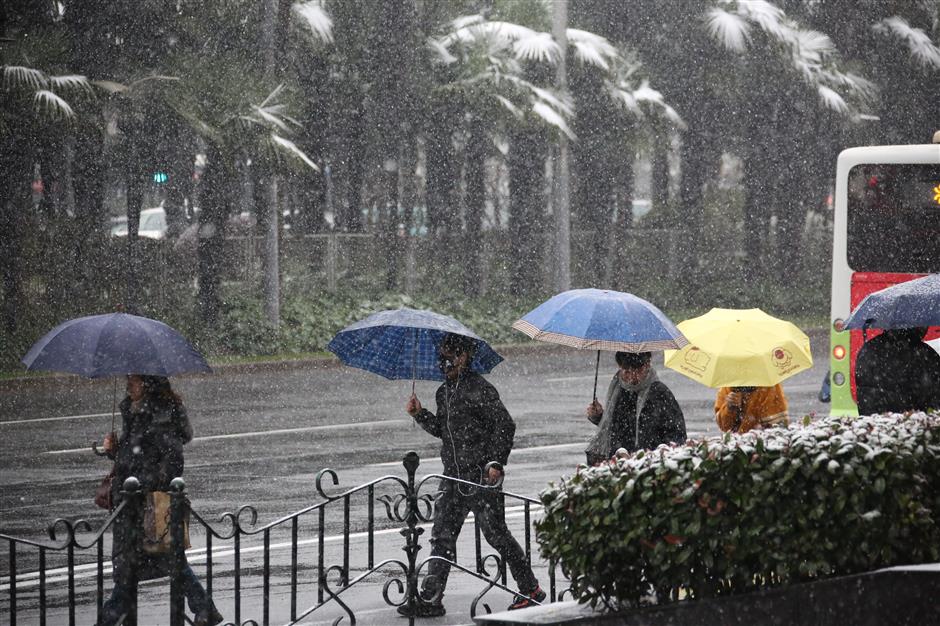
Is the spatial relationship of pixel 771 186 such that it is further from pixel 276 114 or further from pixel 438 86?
pixel 276 114

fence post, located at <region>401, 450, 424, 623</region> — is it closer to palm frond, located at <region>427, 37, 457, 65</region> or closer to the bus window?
the bus window

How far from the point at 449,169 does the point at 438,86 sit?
11.1ft

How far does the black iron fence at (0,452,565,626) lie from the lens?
6.20m

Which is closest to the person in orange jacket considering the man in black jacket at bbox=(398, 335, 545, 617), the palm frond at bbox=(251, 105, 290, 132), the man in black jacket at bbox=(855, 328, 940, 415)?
the man in black jacket at bbox=(855, 328, 940, 415)

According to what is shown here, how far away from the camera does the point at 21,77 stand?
23188mm

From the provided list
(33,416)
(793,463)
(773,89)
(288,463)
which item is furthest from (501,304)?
(793,463)

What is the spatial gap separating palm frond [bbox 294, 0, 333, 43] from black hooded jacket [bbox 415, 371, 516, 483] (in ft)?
72.8

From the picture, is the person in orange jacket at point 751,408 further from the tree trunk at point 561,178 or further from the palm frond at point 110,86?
the tree trunk at point 561,178

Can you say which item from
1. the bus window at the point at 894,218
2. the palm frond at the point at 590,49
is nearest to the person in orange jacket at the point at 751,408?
the bus window at the point at 894,218

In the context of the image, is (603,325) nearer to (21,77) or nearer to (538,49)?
(21,77)

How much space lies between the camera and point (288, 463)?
562 inches

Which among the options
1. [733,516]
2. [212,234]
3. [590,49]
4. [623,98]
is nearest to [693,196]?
[623,98]

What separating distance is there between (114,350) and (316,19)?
23025 millimetres

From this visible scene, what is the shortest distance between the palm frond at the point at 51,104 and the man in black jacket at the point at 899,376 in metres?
17.6
